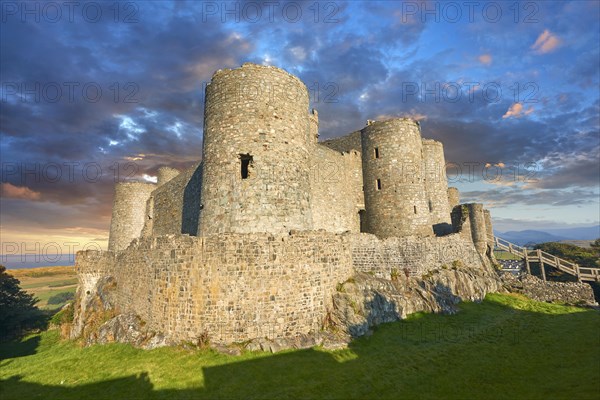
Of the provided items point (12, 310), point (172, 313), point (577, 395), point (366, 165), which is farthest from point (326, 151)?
point (12, 310)

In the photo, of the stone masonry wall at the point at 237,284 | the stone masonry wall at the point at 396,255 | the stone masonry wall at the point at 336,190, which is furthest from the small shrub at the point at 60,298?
the stone masonry wall at the point at 396,255

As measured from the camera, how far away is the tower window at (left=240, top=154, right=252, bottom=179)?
12961 mm

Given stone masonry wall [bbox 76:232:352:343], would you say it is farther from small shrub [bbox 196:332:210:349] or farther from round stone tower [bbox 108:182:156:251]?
round stone tower [bbox 108:182:156:251]

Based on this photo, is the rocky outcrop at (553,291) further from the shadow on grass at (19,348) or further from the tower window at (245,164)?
the shadow on grass at (19,348)

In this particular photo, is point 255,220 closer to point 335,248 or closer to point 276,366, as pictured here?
point 335,248

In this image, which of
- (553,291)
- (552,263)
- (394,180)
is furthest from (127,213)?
(552,263)

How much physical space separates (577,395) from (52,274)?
323 ft

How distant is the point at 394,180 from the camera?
22.1 meters

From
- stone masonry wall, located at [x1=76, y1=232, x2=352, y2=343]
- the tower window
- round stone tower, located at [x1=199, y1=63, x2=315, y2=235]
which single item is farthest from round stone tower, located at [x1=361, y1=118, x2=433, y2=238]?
the tower window

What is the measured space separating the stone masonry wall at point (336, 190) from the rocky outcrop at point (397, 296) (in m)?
5.53

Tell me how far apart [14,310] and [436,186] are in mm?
38937

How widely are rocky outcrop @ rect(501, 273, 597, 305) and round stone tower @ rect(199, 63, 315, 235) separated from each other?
21.5 metres

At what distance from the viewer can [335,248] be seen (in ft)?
44.1

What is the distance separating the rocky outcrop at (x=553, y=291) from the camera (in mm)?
23094
